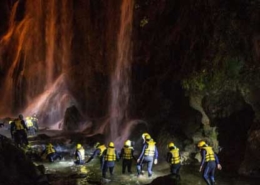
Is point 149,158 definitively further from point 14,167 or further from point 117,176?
point 14,167

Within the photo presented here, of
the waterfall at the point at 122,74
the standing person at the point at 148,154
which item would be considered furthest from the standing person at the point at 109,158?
the waterfall at the point at 122,74

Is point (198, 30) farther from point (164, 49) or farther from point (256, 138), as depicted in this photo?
point (256, 138)

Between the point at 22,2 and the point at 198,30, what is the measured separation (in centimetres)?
3286

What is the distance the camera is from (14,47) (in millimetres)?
46625

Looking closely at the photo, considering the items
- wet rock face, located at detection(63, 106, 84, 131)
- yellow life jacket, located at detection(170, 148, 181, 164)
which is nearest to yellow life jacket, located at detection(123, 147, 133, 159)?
yellow life jacket, located at detection(170, 148, 181, 164)

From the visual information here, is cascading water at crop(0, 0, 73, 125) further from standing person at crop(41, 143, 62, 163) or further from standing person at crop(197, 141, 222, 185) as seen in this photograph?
standing person at crop(197, 141, 222, 185)

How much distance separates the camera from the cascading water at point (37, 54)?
40562mm

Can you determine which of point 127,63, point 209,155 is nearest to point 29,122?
point 127,63

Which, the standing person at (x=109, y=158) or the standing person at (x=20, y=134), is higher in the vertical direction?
the standing person at (x=20, y=134)

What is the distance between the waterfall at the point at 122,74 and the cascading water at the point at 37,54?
8.03 metres

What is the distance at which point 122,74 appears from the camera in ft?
101

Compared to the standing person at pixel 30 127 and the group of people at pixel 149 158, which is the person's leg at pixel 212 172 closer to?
the group of people at pixel 149 158

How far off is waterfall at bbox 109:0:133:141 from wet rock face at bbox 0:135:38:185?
13.8m

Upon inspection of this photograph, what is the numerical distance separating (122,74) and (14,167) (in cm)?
1736
